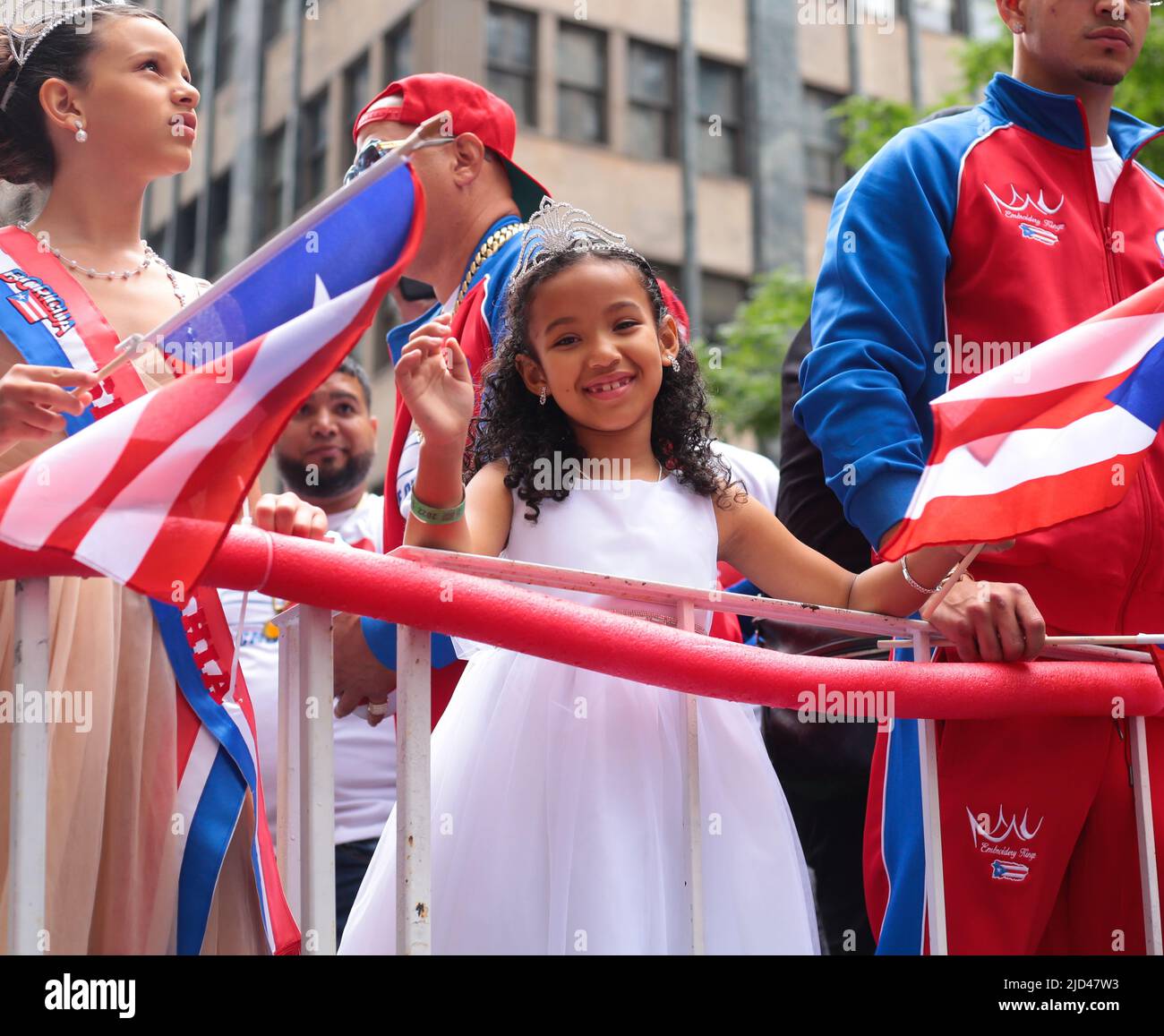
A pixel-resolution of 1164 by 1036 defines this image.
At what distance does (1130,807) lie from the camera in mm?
2943

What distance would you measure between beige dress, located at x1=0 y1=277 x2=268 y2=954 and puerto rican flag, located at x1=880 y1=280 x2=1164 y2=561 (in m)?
1.14

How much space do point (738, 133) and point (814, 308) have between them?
20.7 meters

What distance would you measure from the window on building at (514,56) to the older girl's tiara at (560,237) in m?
18.2

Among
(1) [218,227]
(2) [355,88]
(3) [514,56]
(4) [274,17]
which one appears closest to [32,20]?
(3) [514,56]

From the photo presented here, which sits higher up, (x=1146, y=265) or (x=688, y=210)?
(x=688, y=210)

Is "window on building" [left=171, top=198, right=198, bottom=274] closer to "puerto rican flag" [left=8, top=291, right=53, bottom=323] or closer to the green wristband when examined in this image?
"puerto rican flag" [left=8, top=291, right=53, bottom=323]

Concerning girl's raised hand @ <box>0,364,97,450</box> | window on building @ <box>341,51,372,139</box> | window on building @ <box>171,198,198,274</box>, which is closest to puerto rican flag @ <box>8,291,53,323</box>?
girl's raised hand @ <box>0,364,97,450</box>

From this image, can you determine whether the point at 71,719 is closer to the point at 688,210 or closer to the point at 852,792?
the point at 852,792

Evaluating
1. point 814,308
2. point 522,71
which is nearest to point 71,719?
point 814,308

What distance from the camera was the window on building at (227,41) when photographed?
25922 mm

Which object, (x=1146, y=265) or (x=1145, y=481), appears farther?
(x=1146, y=265)

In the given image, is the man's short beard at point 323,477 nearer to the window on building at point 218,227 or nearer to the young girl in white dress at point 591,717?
the young girl in white dress at point 591,717

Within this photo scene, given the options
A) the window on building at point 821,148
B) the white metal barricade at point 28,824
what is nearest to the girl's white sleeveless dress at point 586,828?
the white metal barricade at point 28,824

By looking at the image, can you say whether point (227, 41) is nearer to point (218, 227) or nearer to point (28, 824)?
point (218, 227)
